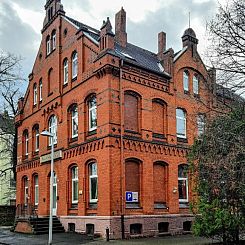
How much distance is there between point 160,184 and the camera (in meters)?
25.9

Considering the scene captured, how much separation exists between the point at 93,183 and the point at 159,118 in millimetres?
6058

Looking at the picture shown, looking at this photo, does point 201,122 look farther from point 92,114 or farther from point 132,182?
point 92,114

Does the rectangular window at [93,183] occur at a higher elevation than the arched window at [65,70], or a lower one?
lower

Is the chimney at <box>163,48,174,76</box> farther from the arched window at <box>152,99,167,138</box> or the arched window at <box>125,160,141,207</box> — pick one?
the arched window at <box>125,160,141,207</box>

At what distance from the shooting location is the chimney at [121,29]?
28.2 meters

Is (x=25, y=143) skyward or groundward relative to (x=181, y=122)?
groundward

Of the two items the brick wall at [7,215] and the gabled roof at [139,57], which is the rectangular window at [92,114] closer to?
the gabled roof at [139,57]

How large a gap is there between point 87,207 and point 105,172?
297cm

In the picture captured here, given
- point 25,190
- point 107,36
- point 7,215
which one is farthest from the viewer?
point 7,215

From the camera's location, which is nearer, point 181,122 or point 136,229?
point 136,229

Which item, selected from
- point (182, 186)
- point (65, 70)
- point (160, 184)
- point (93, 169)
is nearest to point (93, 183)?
point (93, 169)

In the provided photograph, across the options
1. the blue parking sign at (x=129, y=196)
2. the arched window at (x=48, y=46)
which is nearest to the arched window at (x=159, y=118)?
the blue parking sign at (x=129, y=196)

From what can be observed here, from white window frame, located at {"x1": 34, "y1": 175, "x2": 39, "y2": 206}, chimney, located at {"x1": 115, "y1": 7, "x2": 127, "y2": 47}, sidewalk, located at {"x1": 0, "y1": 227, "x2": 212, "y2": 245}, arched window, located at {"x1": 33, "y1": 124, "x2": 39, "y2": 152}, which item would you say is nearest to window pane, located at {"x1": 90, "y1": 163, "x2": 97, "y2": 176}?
sidewalk, located at {"x1": 0, "y1": 227, "x2": 212, "y2": 245}

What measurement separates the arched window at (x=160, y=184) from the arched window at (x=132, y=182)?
59.7 inches
